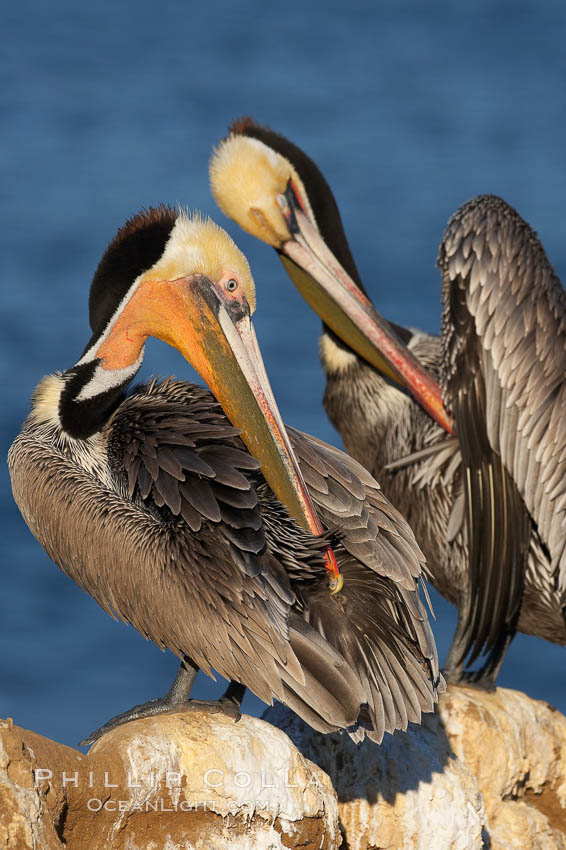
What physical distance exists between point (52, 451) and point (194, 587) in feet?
2.52

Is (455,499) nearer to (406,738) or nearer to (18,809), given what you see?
(406,738)

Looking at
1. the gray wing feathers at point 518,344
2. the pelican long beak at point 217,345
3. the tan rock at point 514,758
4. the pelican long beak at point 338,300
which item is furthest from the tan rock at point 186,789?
the pelican long beak at point 338,300

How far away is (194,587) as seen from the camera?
11.4ft

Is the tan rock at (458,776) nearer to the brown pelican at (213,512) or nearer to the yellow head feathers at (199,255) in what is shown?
the brown pelican at (213,512)

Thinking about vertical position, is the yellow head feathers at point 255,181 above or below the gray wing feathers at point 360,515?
above

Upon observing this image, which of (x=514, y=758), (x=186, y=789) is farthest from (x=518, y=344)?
(x=186, y=789)

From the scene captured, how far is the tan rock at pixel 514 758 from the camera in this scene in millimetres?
4273

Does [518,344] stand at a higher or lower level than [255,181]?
lower

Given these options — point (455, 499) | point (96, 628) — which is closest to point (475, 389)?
point (455, 499)

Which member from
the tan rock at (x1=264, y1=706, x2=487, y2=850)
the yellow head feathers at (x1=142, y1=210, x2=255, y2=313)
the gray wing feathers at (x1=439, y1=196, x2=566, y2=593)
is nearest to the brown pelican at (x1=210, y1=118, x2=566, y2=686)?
the gray wing feathers at (x1=439, y1=196, x2=566, y2=593)

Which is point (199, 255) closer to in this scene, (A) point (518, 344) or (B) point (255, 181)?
(A) point (518, 344)

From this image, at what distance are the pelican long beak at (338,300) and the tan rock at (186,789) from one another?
205 cm

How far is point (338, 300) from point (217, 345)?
4.68 ft

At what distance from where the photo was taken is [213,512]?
3.50m
